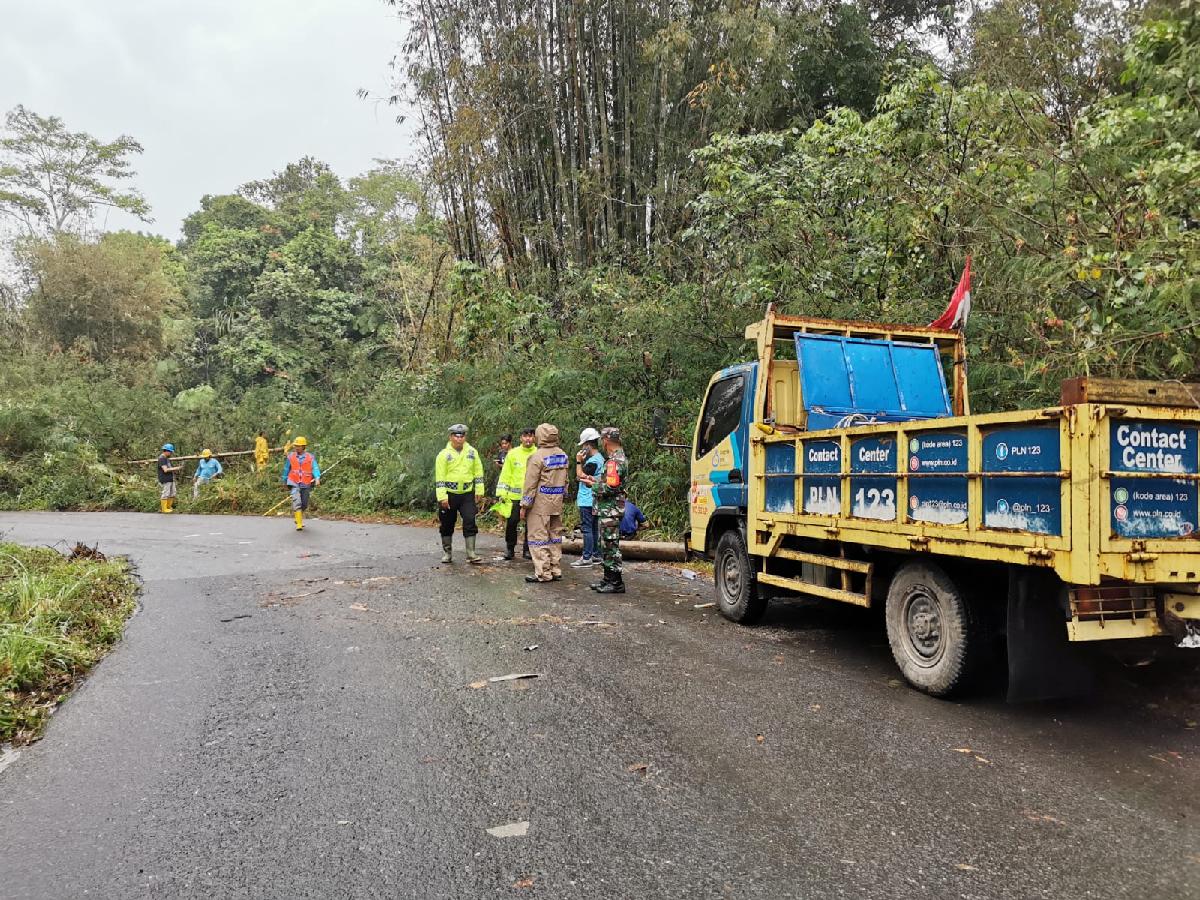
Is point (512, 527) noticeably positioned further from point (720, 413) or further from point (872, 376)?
point (872, 376)

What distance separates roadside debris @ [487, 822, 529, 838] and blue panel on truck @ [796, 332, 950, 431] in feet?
13.3

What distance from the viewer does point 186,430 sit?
944 inches

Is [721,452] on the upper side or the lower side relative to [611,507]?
upper

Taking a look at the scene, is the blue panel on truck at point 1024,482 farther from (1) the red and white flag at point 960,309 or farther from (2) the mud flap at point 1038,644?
(1) the red and white flag at point 960,309

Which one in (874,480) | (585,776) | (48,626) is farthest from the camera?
(48,626)

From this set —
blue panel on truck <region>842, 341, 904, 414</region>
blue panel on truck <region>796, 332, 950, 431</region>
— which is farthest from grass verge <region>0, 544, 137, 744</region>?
blue panel on truck <region>842, 341, 904, 414</region>

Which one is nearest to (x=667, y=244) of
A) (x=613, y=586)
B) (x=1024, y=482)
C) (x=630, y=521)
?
(x=630, y=521)

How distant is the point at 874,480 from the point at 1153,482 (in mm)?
1573

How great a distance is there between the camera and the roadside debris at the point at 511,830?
10.2 ft

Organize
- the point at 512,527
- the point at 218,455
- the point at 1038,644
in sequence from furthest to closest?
the point at 218,455
the point at 512,527
the point at 1038,644

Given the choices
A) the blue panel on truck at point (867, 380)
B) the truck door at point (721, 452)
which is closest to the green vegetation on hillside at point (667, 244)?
the blue panel on truck at point (867, 380)

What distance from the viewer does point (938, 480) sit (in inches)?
177

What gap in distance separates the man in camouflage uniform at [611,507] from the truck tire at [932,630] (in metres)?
3.55

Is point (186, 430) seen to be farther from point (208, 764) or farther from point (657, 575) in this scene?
point (208, 764)
